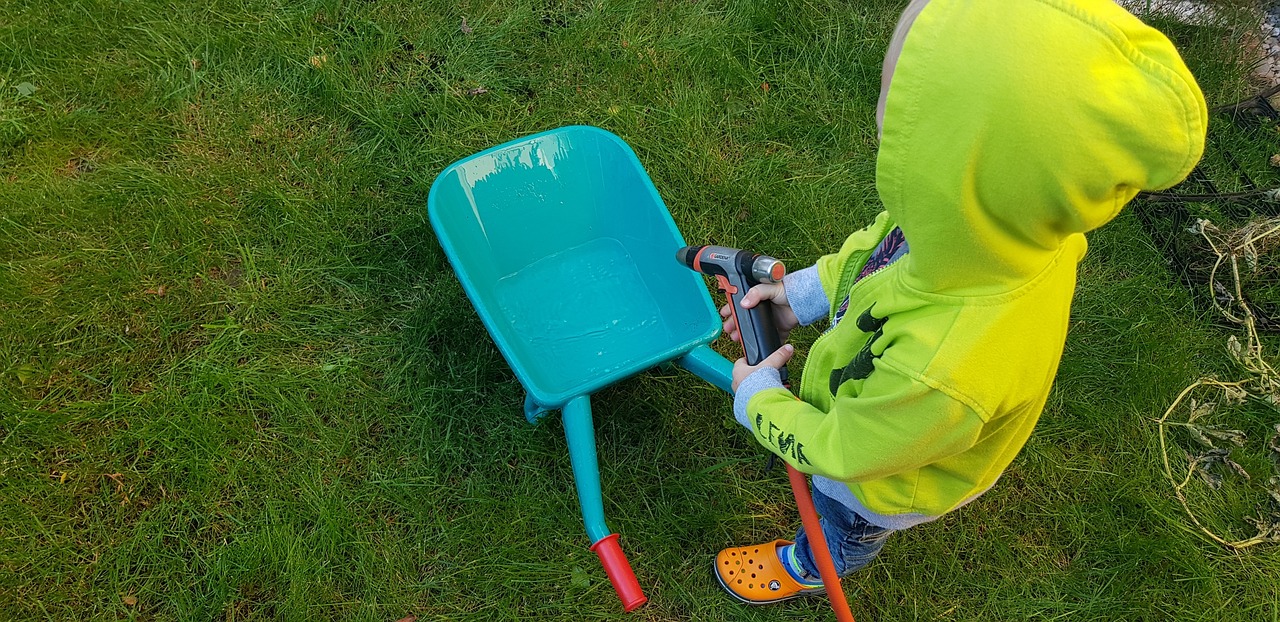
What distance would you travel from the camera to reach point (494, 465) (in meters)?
1.75

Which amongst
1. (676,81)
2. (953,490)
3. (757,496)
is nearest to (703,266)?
(953,490)

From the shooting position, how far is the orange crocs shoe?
1658 millimetres

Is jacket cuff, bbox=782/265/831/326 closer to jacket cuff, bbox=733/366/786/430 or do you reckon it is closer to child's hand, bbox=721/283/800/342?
child's hand, bbox=721/283/800/342

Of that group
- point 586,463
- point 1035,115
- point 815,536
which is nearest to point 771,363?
point 815,536

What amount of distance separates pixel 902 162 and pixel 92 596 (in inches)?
68.4

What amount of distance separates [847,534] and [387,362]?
1.12 metres

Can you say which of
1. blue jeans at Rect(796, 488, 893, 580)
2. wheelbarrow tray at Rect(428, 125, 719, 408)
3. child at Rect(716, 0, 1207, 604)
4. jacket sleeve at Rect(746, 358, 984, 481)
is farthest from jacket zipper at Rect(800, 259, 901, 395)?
wheelbarrow tray at Rect(428, 125, 719, 408)

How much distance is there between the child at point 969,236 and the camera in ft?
2.23

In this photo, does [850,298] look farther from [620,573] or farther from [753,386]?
[620,573]

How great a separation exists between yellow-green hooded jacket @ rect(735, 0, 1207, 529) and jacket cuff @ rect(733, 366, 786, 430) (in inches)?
1.8

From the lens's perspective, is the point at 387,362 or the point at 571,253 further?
the point at 571,253

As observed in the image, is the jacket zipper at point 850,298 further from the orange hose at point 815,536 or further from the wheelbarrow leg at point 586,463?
the wheelbarrow leg at point 586,463

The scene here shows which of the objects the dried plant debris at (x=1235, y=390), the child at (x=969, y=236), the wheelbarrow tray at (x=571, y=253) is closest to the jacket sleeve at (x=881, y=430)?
the child at (x=969, y=236)

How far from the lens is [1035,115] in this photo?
2.25 ft
